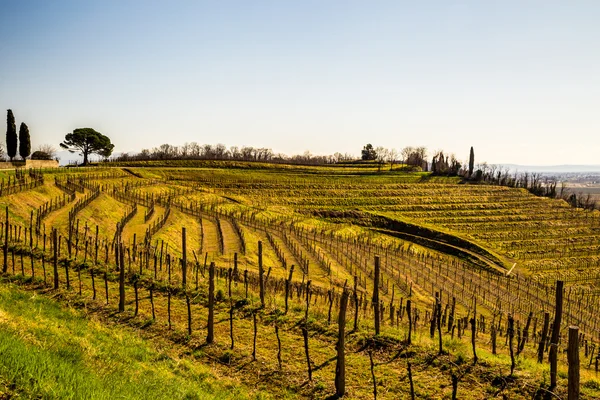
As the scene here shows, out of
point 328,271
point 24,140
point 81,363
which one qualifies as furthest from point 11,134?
point 81,363

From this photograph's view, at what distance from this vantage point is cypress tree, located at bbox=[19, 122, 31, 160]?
68062 mm

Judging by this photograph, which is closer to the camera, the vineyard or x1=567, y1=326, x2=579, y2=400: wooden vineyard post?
x1=567, y1=326, x2=579, y2=400: wooden vineyard post

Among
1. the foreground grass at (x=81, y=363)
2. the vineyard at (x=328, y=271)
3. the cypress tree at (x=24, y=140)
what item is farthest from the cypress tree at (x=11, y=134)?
the foreground grass at (x=81, y=363)

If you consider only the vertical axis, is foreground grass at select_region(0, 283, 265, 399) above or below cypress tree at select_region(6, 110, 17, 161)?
below

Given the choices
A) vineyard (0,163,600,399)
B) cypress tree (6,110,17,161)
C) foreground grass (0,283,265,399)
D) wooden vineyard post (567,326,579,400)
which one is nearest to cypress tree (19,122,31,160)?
cypress tree (6,110,17,161)

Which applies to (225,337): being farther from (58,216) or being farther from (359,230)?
(359,230)

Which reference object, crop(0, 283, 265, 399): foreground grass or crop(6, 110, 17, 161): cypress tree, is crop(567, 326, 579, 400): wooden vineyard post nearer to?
crop(0, 283, 265, 399): foreground grass

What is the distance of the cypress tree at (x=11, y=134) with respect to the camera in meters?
66.4

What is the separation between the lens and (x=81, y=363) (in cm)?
945

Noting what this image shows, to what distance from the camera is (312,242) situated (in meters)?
57.2

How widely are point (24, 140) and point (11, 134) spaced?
2.05 metres

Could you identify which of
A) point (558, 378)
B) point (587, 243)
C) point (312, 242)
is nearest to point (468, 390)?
point (558, 378)

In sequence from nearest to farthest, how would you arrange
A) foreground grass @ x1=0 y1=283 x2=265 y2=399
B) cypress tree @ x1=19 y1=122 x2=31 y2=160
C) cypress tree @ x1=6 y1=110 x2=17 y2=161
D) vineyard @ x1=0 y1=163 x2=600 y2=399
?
foreground grass @ x1=0 y1=283 x2=265 y2=399 → vineyard @ x1=0 y1=163 x2=600 y2=399 → cypress tree @ x1=6 y1=110 x2=17 y2=161 → cypress tree @ x1=19 y1=122 x2=31 y2=160

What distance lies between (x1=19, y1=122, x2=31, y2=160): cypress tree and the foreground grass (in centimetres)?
6324
